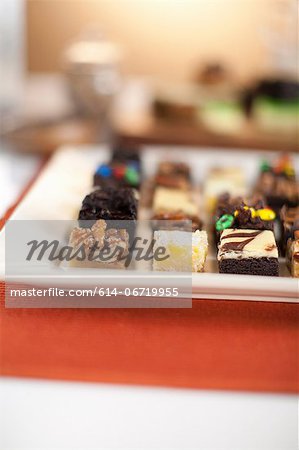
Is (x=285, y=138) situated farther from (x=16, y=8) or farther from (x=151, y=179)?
(x=16, y=8)

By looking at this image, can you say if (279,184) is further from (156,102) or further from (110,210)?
(156,102)

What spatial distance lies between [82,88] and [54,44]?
4.08ft

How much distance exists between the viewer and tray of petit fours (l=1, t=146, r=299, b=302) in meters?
1.25

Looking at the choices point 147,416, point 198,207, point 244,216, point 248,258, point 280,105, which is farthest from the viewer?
point 280,105

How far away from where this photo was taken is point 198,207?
64.3 inches

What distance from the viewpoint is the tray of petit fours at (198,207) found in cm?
125

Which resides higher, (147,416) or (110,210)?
(110,210)

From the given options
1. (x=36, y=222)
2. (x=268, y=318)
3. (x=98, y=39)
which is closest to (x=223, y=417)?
(x=268, y=318)

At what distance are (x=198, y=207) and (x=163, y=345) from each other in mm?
604

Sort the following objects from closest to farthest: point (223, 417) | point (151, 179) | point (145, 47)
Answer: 1. point (223, 417)
2. point (151, 179)
3. point (145, 47)

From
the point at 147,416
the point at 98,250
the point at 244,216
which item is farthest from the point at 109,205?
the point at 147,416

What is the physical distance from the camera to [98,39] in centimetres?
232

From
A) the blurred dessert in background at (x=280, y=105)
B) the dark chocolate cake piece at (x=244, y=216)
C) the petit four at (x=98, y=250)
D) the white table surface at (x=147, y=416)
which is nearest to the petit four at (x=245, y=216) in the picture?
the dark chocolate cake piece at (x=244, y=216)

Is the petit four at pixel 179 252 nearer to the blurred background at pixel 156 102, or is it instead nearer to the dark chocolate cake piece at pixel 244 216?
the dark chocolate cake piece at pixel 244 216
